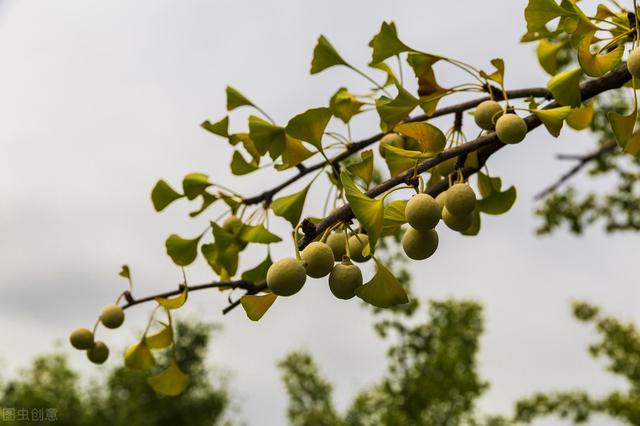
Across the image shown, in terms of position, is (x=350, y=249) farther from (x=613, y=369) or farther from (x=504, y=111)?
(x=613, y=369)

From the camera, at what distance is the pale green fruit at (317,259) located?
0.85 meters

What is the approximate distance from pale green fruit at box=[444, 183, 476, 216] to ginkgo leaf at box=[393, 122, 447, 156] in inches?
2.5

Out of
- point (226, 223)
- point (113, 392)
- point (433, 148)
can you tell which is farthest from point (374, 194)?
point (113, 392)

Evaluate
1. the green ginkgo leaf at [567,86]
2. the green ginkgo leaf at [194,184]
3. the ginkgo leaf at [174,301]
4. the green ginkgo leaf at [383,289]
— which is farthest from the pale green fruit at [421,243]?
the green ginkgo leaf at [194,184]

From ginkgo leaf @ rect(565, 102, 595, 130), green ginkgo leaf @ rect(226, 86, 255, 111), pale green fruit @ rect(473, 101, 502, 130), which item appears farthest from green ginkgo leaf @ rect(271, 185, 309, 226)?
ginkgo leaf @ rect(565, 102, 595, 130)

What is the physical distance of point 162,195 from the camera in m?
1.62

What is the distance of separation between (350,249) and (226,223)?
1.79 feet

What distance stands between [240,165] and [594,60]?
721 millimetres

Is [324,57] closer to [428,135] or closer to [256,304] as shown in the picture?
[428,135]

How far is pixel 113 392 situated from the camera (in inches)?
693

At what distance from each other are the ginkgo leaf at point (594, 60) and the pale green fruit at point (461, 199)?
0.24 m

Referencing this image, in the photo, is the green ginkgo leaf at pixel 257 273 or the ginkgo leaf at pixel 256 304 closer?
the ginkgo leaf at pixel 256 304

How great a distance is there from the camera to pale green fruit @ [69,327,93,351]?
1.38 metres

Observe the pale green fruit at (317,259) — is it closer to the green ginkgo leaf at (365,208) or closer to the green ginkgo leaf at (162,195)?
the green ginkgo leaf at (365,208)
